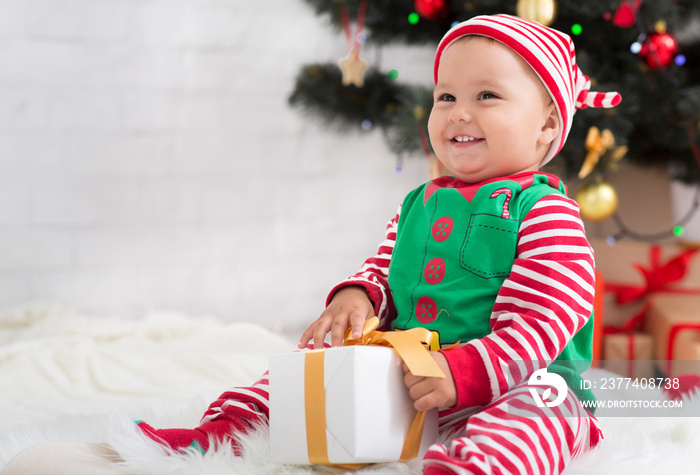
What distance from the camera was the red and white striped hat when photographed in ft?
2.55

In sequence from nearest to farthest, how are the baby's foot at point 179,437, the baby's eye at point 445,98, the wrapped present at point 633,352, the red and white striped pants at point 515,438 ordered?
the red and white striped pants at point 515,438
the baby's foot at point 179,437
the baby's eye at point 445,98
the wrapped present at point 633,352

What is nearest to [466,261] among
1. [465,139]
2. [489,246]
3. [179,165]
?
[489,246]

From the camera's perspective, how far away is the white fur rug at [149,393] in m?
0.66

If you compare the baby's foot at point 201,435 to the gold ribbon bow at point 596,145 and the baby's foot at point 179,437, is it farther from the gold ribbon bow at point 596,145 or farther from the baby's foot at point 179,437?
the gold ribbon bow at point 596,145

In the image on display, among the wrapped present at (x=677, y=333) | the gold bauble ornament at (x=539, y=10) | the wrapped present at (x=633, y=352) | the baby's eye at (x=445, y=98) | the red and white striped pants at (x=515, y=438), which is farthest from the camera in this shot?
the wrapped present at (x=633, y=352)

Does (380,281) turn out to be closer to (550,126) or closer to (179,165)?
(550,126)

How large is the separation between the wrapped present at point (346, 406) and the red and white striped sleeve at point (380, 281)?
184 millimetres

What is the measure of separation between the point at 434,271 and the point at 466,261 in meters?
0.04

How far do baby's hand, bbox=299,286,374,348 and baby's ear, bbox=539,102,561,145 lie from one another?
11.3 inches

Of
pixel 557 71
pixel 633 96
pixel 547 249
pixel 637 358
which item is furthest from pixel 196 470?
pixel 637 358

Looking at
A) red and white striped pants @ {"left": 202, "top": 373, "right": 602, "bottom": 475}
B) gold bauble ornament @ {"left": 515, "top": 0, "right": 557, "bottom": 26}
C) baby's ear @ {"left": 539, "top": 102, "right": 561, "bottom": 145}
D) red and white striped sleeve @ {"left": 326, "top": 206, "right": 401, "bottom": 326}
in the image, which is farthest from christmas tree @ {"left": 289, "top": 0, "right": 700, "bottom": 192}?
red and white striped pants @ {"left": 202, "top": 373, "right": 602, "bottom": 475}

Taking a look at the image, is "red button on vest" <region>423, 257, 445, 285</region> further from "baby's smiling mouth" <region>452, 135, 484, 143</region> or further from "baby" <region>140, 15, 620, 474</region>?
"baby's smiling mouth" <region>452, 135, 484, 143</region>

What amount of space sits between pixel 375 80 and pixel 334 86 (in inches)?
4.3

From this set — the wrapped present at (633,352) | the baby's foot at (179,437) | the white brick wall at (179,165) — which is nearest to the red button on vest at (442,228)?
the baby's foot at (179,437)
